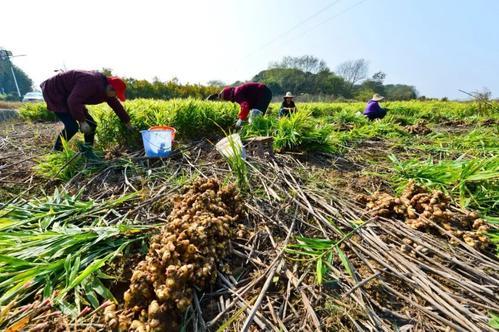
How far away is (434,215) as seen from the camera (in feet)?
5.57

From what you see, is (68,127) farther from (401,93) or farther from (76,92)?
(401,93)

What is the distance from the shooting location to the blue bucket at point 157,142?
119 inches

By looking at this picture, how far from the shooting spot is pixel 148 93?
18.9 meters

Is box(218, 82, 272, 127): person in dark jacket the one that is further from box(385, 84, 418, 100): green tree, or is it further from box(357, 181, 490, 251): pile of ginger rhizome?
box(385, 84, 418, 100): green tree

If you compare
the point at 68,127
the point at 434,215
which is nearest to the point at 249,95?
the point at 68,127

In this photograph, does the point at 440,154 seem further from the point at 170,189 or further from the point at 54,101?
the point at 54,101

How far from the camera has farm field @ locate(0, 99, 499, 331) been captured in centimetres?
117

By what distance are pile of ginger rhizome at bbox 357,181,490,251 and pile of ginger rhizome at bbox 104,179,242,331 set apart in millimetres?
1243

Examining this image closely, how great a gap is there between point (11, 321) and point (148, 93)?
19.9 meters

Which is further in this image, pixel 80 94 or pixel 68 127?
pixel 68 127

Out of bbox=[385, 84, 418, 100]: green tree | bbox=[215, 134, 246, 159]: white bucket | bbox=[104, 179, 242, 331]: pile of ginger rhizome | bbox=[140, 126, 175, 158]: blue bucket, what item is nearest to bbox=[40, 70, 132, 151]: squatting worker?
bbox=[140, 126, 175, 158]: blue bucket

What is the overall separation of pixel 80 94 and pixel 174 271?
3.17 metres

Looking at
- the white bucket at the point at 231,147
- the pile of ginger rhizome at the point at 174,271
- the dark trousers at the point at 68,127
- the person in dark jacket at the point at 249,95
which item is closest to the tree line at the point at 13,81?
the person in dark jacket at the point at 249,95

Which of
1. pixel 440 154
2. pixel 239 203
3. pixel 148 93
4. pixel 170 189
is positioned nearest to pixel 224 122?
pixel 170 189
